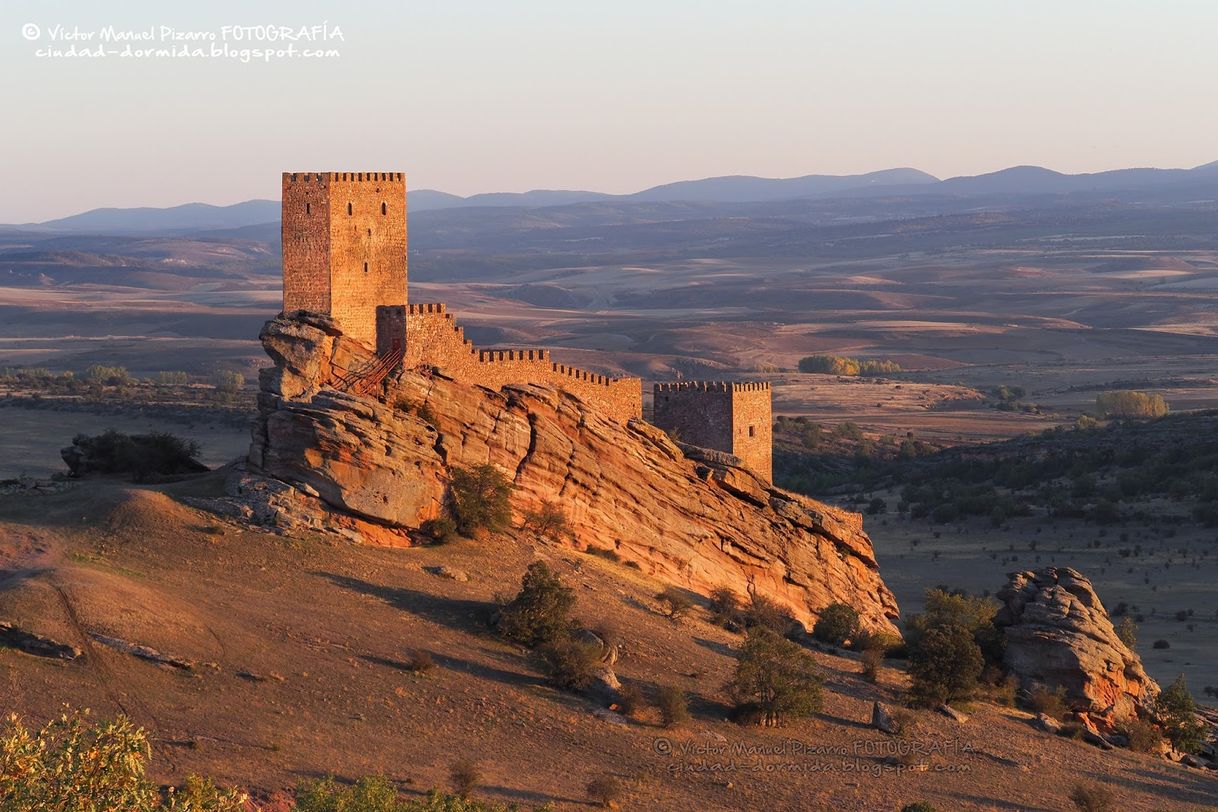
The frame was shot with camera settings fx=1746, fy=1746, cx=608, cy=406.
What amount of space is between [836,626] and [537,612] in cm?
789

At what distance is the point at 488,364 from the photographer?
30.1 m

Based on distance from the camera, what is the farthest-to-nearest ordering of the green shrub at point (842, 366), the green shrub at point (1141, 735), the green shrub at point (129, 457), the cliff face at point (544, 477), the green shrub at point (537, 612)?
the green shrub at point (842, 366) → the green shrub at point (129, 457) → the green shrub at point (1141, 735) → the cliff face at point (544, 477) → the green shrub at point (537, 612)

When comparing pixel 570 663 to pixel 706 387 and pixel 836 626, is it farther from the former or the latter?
pixel 706 387

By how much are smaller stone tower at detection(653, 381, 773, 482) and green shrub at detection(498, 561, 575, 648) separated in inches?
453

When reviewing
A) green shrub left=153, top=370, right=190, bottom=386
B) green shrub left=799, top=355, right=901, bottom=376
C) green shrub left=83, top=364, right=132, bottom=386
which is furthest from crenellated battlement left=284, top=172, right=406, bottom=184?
green shrub left=799, top=355, right=901, bottom=376

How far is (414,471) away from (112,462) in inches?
271

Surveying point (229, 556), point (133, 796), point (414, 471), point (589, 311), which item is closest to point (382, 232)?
point (414, 471)

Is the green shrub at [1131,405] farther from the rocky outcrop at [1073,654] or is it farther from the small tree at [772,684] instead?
the small tree at [772,684]

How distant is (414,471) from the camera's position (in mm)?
26938

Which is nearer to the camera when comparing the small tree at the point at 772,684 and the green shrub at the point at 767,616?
the small tree at the point at 772,684

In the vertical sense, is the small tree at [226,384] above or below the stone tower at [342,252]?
below

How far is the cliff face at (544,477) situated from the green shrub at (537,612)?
10.4 feet

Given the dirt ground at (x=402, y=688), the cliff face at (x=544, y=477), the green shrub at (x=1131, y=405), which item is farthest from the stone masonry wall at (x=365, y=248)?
the green shrub at (x=1131, y=405)

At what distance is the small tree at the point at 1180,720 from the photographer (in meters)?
28.3
